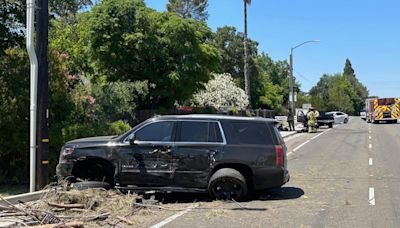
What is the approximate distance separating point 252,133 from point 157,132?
2.00m

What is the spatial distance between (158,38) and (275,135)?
15.3 m

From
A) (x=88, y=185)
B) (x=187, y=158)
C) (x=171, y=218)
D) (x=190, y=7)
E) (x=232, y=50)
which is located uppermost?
(x=190, y=7)

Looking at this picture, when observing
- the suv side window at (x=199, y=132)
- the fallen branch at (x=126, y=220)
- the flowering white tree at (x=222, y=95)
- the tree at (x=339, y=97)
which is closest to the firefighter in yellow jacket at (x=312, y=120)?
the flowering white tree at (x=222, y=95)

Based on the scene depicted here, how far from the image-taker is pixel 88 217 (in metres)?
8.34

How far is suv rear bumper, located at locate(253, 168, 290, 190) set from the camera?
33.9ft

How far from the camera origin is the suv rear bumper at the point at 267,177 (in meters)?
10.3

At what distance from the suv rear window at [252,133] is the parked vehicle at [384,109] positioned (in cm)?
4902

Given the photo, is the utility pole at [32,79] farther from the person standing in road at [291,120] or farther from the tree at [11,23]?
the person standing in road at [291,120]

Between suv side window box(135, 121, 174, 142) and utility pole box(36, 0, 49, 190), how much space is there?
7.17ft

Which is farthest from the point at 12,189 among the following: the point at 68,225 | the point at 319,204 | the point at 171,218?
the point at 319,204

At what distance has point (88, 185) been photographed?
32.2ft

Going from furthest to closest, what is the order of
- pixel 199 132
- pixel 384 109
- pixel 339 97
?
1. pixel 339 97
2. pixel 384 109
3. pixel 199 132

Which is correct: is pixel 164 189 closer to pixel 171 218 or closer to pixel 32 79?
pixel 171 218

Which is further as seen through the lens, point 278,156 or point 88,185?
point 278,156
